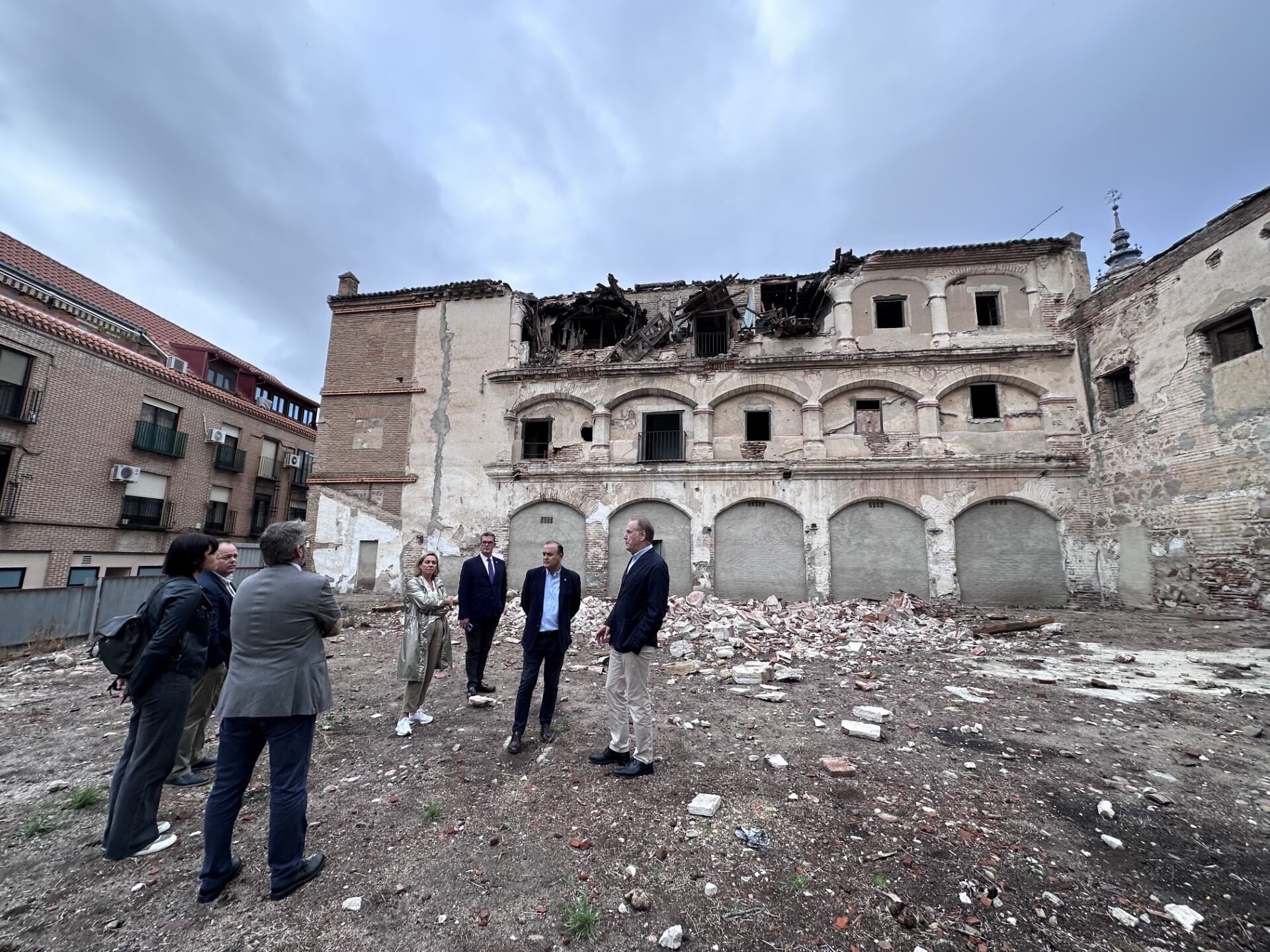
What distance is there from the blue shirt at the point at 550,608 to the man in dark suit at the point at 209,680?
237cm

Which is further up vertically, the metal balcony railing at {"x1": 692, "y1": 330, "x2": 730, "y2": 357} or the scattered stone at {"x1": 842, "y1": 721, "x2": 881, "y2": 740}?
the metal balcony railing at {"x1": 692, "y1": 330, "x2": 730, "y2": 357}

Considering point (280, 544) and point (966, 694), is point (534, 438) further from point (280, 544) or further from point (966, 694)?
point (280, 544)

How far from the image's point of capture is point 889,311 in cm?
1482

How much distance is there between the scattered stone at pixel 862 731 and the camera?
4504 millimetres

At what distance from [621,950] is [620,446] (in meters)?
13.3

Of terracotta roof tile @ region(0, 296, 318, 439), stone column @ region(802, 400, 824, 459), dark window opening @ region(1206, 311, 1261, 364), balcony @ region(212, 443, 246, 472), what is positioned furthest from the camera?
balcony @ region(212, 443, 246, 472)

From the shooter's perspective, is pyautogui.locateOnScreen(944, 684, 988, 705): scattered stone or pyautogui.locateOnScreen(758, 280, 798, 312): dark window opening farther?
pyautogui.locateOnScreen(758, 280, 798, 312): dark window opening

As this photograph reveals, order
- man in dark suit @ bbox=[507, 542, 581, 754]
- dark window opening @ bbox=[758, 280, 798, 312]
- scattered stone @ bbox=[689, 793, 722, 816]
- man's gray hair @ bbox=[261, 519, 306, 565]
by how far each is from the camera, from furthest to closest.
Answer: dark window opening @ bbox=[758, 280, 798, 312] → man in dark suit @ bbox=[507, 542, 581, 754] → scattered stone @ bbox=[689, 793, 722, 816] → man's gray hair @ bbox=[261, 519, 306, 565]

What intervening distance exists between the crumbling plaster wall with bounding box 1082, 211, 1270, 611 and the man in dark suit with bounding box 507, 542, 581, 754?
1337 cm

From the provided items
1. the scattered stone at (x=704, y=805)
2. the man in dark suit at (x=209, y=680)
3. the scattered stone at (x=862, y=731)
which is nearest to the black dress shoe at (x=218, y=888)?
the man in dark suit at (x=209, y=680)

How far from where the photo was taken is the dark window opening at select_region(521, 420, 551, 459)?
15.8 meters

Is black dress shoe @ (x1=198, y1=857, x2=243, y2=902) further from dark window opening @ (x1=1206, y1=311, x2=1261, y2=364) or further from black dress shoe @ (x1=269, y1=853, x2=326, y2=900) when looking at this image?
dark window opening @ (x1=1206, y1=311, x2=1261, y2=364)

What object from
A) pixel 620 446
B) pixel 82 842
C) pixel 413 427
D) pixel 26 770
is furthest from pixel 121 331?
pixel 82 842

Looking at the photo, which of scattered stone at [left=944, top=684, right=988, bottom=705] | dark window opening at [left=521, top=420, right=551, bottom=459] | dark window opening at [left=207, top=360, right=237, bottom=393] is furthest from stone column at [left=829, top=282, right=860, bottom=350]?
dark window opening at [left=207, top=360, right=237, bottom=393]
